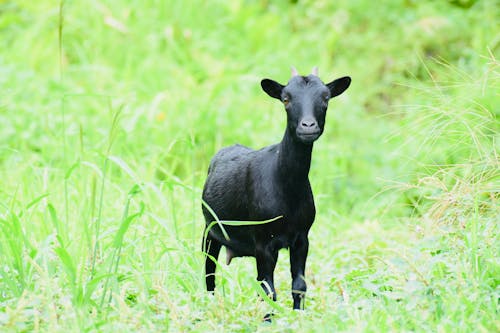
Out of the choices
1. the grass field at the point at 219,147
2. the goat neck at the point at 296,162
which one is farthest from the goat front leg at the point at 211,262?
the goat neck at the point at 296,162

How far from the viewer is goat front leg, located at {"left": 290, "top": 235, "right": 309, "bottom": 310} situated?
4.38m

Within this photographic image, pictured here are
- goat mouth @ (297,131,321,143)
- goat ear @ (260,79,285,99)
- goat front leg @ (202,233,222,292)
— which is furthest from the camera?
goat front leg @ (202,233,222,292)

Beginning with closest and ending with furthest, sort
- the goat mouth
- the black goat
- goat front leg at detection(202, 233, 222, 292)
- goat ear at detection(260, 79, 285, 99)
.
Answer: the goat mouth < the black goat < goat ear at detection(260, 79, 285, 99) < goat front leg at detection(202, 233, 222, 292)

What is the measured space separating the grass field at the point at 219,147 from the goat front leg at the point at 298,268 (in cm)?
13

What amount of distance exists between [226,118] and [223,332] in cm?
504

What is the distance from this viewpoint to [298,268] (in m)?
4.46

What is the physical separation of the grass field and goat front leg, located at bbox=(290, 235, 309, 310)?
13 centimetres

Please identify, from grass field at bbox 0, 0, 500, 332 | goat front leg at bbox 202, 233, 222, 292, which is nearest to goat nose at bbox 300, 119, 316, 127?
grass field at bbox 0, 0, 500, 332

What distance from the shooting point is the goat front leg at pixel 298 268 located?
438 cm

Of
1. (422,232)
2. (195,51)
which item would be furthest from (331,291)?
(195,51)

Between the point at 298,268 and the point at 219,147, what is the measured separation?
3825 mm

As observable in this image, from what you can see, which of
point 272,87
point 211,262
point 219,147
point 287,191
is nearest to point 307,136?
point 287,191

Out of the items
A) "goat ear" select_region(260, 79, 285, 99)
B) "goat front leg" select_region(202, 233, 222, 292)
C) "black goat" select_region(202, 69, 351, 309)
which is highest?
"goat ear" select_region(260, 79, 285, 99)

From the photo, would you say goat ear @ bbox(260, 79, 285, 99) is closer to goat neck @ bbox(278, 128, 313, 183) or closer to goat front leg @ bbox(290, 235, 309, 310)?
goat neck @ bbox(278, 128, 313, 183)
